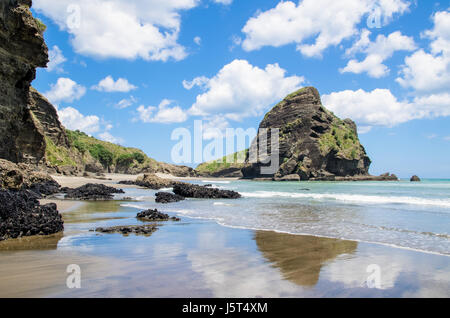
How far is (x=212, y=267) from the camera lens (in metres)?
4.41

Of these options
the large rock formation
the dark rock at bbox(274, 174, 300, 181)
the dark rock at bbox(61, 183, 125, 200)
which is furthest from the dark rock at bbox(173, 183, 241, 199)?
the dark rock at bbox(274, 174, 300, 181)

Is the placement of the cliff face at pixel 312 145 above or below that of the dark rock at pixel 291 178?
above

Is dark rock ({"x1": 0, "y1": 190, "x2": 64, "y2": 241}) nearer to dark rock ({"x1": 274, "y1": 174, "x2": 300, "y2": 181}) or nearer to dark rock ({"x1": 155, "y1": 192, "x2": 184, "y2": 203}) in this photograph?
dark rock ({"x1": 155, "y1": 192, "x2": 184, "y2": 203})

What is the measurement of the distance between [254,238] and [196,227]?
7.06 ft

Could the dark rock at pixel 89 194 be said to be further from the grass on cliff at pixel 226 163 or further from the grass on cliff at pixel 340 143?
the grass on cliff at pixel 226 163

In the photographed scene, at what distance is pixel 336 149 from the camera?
8381cm

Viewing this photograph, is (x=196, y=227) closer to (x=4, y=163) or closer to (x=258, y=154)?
(x=4, y=163)

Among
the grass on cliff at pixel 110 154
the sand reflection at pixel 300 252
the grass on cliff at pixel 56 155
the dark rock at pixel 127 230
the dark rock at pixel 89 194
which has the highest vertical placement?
the grass on cliff at pixel 110 154

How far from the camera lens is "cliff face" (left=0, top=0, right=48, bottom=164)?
1683 centimetres

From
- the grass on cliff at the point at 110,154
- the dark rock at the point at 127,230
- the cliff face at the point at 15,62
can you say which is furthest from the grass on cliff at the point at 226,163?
the dark rock at the point at 127,230

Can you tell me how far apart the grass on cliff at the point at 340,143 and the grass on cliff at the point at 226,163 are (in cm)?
4616

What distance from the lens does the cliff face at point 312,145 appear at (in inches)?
3263

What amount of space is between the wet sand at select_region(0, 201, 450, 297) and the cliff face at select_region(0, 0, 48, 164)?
14776mm
